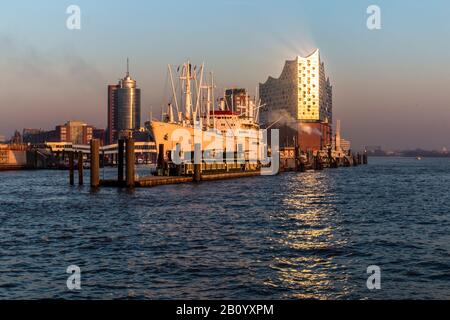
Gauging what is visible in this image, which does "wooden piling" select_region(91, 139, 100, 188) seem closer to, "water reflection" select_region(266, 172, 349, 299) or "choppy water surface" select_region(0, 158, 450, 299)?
"choppy water surface" select_region(0, 158, 450, 299)

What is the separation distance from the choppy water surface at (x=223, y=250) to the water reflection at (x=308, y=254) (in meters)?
0.05

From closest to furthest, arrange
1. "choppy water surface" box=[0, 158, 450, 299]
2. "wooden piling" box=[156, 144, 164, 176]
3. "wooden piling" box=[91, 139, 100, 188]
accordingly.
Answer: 1. "choppy water surface" box=[0, 158, 450, 299]
2. "wooden piling" box=[91, 139, 100, 188]
3. "wooden piling" box=[156, 144, 164, 176]

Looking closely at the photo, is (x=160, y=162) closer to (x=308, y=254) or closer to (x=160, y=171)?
(x=160, y=171)

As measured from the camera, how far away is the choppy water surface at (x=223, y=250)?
2128 centimetres

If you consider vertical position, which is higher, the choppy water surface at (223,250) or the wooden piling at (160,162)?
the wooden piling at (160,162)

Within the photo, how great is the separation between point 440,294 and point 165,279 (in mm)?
10791

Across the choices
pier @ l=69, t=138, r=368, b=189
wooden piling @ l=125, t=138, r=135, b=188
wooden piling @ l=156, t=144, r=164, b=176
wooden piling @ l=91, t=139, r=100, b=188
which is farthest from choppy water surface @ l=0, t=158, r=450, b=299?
wooden piling @ l=156, t=144, r=164, b=176

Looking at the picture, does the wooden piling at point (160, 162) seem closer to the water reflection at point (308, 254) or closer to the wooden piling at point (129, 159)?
the wooden piling at point (129, 159)

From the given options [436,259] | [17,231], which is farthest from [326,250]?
[17,231]

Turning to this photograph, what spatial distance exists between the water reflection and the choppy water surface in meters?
0.05

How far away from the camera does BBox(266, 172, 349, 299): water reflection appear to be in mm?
21375

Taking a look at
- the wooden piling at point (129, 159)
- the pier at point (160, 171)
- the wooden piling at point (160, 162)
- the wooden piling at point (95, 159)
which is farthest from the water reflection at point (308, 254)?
the wooden piling at point (160, 162)
